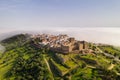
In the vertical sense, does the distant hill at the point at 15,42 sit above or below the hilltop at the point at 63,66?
below

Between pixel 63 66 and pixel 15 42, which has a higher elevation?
pixel 63 66

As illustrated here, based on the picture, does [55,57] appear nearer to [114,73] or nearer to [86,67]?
[86,67]

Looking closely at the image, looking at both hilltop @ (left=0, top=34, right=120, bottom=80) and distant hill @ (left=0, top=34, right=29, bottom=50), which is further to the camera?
distant hill @ (left=0, top=34, right=29, bottom=50)

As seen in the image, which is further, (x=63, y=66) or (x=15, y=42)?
(x=15, y=42)

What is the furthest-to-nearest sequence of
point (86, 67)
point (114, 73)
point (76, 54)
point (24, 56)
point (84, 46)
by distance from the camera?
point (24, 56), point (84, 46), point (76, 54), point (86, 67), point (114, 73)

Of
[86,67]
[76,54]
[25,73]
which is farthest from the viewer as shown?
[76,54]

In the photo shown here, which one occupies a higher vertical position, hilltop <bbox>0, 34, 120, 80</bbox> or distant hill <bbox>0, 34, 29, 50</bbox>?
hilltop <bbox>0, 34, 120, 80</bbox>

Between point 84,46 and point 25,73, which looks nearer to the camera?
point 25,73

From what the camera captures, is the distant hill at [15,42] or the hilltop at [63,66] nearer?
the hilltop at [63,66]

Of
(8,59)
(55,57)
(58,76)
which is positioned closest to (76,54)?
(55,57)

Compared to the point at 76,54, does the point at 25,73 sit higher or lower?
lower
